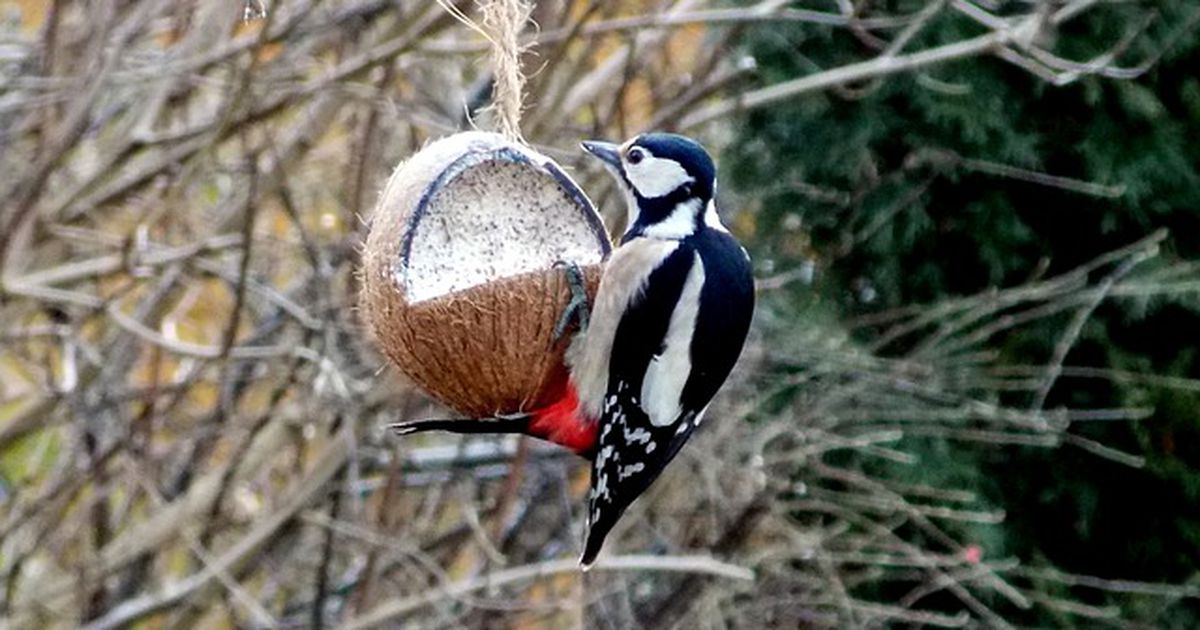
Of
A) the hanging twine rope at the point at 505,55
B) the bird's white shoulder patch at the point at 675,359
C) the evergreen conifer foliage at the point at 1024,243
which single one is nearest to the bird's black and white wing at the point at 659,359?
the bird's white shoulder patch at the point at 675,359

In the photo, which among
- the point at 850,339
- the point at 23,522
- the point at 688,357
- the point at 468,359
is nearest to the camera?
the point at 468,359

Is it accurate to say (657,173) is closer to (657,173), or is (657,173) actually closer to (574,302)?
(657,173)

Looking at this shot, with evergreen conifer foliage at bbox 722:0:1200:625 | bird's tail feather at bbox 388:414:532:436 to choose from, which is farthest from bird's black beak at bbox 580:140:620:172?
evergreen conifer foliage at bbox 722:0:1200:625

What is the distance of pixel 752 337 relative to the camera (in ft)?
15.1

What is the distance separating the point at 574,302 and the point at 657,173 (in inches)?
8.4

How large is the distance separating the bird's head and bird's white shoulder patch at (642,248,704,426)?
3.4 inches

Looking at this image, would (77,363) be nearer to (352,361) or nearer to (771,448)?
(352,361)

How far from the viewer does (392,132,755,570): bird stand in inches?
97.2

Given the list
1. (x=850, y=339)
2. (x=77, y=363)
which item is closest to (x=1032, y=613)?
(x=850, y=339)

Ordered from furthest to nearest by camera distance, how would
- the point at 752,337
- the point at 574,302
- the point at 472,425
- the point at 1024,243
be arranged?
the point at 1024,243, the point at 752,337, the point at 574,302, the point at 472,425

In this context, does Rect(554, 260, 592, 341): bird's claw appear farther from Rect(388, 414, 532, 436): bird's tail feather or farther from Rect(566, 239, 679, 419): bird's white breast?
Rect(388, 414, 532, 436): bird's tail feather

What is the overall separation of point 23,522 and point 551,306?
8.34ft

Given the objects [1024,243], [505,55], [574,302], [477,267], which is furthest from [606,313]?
[1024,243]

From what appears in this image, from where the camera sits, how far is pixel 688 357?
2.51 meters
